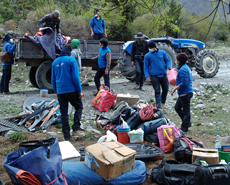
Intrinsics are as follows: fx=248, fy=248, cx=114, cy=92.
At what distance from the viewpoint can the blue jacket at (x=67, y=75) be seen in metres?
4.55

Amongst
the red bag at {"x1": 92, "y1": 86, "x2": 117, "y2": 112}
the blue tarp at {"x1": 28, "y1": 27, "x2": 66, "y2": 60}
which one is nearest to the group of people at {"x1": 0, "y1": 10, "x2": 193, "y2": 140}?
the blue tarp at {"x1": 28, "y1": 27, "x2": 66, "y2": 60}

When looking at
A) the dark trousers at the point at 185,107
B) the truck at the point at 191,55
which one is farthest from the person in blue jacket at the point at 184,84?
the truck at the point at 191,55

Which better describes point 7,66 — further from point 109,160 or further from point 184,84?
point 109,160

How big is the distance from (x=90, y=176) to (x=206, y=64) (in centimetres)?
957

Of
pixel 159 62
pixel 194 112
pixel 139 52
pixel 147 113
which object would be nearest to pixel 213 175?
pixel 147 113

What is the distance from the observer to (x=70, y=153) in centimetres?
362

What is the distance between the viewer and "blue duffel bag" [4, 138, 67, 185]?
2.49 metres

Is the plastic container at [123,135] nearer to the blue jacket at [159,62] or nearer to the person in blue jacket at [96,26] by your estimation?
the blue jacket at [159,62]

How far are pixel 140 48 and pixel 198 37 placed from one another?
21.1m

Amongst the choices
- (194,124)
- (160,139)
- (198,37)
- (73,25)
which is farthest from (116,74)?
(198,37)

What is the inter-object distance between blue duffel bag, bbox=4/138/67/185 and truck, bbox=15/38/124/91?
5786mm

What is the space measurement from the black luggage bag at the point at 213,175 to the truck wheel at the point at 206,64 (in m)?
8.81

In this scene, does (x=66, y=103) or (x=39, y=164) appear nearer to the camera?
(x=39, y=164)

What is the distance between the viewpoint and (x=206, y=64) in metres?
11.2
